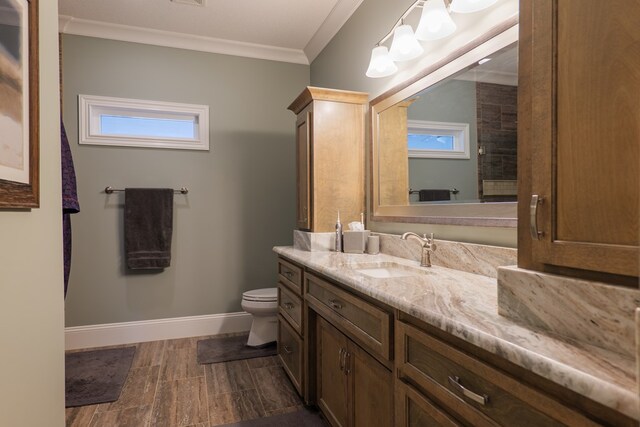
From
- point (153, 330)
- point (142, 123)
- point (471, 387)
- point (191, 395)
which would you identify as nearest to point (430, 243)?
point (471, 387)

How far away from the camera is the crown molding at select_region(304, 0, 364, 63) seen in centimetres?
261

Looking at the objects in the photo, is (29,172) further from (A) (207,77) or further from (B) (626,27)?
(A) (207,77)

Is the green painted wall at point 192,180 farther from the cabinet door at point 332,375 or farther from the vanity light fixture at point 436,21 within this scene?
the vanity light fixture at point 436,21

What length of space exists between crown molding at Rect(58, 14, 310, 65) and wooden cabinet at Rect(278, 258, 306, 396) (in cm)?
206

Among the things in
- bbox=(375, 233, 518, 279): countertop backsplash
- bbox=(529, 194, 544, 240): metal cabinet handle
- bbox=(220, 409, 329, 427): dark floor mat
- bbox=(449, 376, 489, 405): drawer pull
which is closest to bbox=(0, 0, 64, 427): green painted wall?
bbox=(220, 409, 329, 427): dark floor mat

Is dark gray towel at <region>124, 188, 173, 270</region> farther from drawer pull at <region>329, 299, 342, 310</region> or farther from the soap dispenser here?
drawer pull at <region>329, 299, 342, 310</region>

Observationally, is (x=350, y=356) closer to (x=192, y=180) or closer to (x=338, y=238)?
(x=338, y=238)

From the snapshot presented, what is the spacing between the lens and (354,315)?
140 centimetres

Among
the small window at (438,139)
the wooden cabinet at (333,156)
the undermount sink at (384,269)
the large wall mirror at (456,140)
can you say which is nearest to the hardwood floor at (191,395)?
the undermount sink at (384,269)

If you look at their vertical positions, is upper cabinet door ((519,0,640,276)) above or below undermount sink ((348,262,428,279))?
above

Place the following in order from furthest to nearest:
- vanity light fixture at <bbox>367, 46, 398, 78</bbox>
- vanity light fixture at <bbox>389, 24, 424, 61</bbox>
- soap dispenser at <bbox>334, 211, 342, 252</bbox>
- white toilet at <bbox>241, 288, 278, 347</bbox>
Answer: white toilet at <bbox>241, 288, 278, 347</bbox>, soap dispenser at <bbox>334, 211, 342, 252</bbox>, vanity light fixture at <bbox>367, 46, 398, 78</bbox>, vanity light fixture at <bbox>389, 24, 424, 61</bbox>

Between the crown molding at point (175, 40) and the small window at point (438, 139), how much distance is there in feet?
6.36

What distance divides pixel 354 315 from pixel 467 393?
613mm

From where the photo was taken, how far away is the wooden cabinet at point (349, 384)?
49.1 inches
